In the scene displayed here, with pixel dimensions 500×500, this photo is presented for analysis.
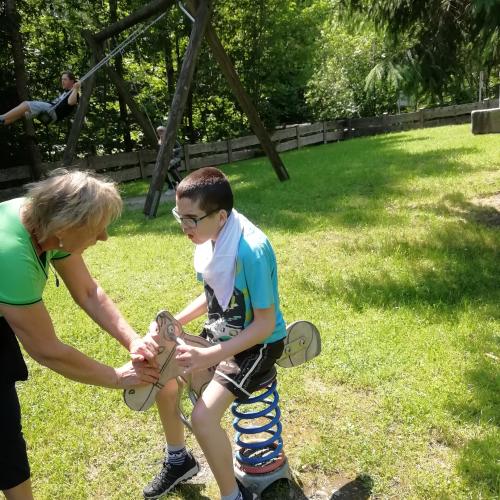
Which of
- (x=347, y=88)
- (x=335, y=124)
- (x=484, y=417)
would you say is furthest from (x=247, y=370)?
(x=347, y=88)

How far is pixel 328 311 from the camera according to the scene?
4.33 metres

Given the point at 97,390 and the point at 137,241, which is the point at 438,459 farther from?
the point at 137,241

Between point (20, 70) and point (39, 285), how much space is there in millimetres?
11473

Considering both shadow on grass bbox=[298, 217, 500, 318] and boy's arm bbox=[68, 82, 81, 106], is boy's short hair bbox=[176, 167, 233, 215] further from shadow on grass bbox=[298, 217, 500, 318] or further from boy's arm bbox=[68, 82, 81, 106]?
boy's arm bbox=[68, 82, 81, 106]

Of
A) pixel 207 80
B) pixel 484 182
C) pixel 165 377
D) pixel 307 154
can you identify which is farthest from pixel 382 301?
pixel 207 80

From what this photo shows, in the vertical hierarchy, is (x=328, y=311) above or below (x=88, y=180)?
below

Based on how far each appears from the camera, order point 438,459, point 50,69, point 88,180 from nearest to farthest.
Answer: point 88,180 < point 438,459 < point 50,69

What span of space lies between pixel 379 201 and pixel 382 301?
3.64 metres

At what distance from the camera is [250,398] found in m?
2.40

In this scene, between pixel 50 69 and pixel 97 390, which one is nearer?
pixel 97 390

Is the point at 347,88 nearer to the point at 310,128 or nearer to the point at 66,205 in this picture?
the point at 310,128

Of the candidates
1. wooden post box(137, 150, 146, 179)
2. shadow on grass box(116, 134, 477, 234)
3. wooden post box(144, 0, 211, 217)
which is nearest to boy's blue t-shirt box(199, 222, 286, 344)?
shadow on grass box(116, 134, 477, 234)

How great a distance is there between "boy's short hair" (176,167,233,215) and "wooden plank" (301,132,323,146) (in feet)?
55.9

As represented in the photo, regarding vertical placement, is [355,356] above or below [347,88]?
below
